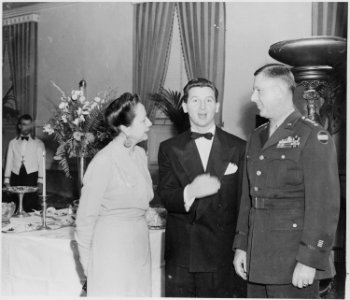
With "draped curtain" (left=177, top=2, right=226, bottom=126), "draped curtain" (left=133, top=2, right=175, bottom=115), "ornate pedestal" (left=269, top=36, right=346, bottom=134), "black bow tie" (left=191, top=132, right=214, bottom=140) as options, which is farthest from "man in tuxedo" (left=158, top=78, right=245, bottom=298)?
"draped curtain" (left=133, top=2, right=175, bottom=115)

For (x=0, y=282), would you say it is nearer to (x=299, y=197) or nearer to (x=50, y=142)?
(x=299, y=197)

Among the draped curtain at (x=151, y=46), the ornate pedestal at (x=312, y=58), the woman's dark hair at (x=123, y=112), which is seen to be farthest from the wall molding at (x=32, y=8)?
the woman's dark hair at (x=123, y=112)

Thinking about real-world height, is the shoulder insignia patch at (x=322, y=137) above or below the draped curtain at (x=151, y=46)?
below

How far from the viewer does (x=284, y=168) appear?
2.04 m

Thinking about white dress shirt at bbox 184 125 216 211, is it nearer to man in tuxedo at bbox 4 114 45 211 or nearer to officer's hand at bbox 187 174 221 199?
officer's hand at bbox 187 174 221 199

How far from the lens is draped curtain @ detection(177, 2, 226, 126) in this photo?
6.68m

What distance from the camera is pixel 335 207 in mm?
1897

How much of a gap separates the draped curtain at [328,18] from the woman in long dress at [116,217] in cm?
401

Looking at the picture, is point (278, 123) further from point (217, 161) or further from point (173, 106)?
point (173, 106)

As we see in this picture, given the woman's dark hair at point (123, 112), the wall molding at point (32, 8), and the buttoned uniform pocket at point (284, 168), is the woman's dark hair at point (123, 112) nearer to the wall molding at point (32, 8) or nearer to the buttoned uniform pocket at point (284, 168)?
the buttoned uniform pocket at point (284, 168)

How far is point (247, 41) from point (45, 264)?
475 cm

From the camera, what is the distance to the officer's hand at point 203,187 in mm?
2195

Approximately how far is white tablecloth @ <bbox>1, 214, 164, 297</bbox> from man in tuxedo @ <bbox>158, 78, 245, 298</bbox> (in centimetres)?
52

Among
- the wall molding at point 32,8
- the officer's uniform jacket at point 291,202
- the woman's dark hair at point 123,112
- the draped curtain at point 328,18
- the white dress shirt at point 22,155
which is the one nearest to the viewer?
the officer's uniform jacket at point 291,202
